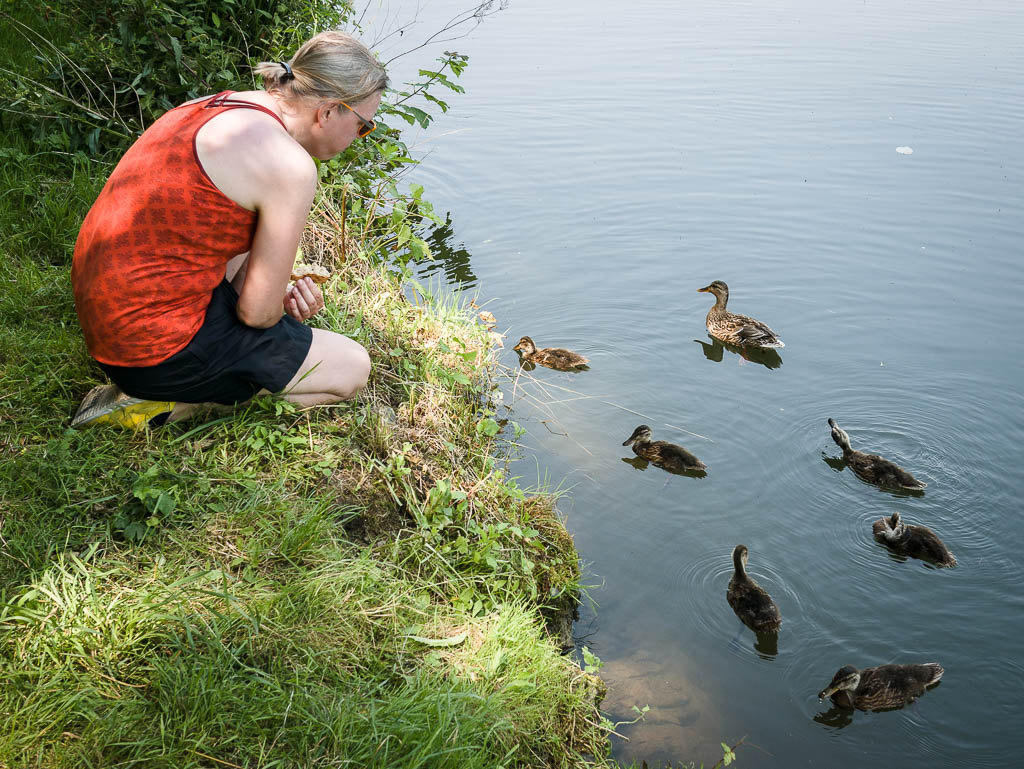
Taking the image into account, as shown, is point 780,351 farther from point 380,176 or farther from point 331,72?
point 331,72

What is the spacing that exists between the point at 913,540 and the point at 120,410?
488cm

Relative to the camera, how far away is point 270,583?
3727 mm

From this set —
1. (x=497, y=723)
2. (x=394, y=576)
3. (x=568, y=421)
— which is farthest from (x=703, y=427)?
(x=497, y=723)

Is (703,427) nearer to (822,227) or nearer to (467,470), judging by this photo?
(467,470)

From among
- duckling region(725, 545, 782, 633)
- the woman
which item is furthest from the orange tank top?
duckling region(725, 545, 782, 633)

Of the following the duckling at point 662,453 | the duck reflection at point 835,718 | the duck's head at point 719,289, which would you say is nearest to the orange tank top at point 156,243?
the duckling at point 662,453

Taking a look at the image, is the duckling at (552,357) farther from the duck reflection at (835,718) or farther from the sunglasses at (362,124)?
the duck reflection at (835,718)

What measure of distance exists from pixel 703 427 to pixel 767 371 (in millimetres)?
1217

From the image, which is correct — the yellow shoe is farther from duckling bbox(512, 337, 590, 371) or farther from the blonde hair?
duckling bbox(512, 337, 590, 371)

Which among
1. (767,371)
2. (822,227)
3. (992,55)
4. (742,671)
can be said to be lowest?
(742,671)

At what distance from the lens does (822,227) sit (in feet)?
32.7

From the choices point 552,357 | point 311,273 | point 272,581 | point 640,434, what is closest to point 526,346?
point 552,357

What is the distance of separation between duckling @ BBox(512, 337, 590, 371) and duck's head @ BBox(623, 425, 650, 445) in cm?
123

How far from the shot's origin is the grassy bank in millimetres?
3115
